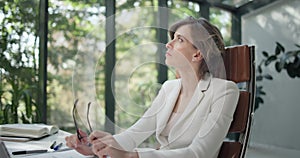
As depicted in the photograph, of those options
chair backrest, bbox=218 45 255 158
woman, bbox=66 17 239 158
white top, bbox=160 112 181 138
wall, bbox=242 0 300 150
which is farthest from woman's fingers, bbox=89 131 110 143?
wall, bbox=242 0 300 150

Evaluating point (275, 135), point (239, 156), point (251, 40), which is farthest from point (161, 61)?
point (251, 40)

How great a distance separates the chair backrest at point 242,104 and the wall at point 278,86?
309 cm

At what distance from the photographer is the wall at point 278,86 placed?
4.10m

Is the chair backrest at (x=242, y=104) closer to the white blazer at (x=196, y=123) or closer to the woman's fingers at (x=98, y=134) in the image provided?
the white blazer at (x=196, y=123)

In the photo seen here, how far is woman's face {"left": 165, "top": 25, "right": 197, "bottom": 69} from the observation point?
988 mm

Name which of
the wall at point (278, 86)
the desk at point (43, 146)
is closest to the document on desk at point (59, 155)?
the desk at point (43, 146)

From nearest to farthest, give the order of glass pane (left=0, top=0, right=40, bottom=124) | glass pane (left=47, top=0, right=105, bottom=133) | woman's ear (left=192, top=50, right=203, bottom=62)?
1. woman's ear (left=192, top=50, right=203, bottom=62)
2. glass pane (left=0, top=0, right=40, bottom=124)
3. glass pane (left=47, top=0, right=105, bottom=133)

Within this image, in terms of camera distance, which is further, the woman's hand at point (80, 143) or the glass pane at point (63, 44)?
the glass pane at point (63, 44)

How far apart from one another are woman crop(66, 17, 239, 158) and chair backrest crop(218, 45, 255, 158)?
2.6 inches

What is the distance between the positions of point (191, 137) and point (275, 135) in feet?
12.0

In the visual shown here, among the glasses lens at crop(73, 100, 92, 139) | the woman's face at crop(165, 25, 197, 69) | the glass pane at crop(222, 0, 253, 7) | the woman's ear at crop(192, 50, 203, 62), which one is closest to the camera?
the glasses lens at crop(73, 100, 92, 139)

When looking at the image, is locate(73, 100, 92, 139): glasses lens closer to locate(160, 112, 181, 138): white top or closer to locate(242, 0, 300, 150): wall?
locate(160, 112, 181, 138): white top

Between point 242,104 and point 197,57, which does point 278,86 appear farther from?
point 197,57

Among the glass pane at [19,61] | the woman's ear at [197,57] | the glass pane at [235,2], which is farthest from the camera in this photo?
the glass pane at [235,2]
